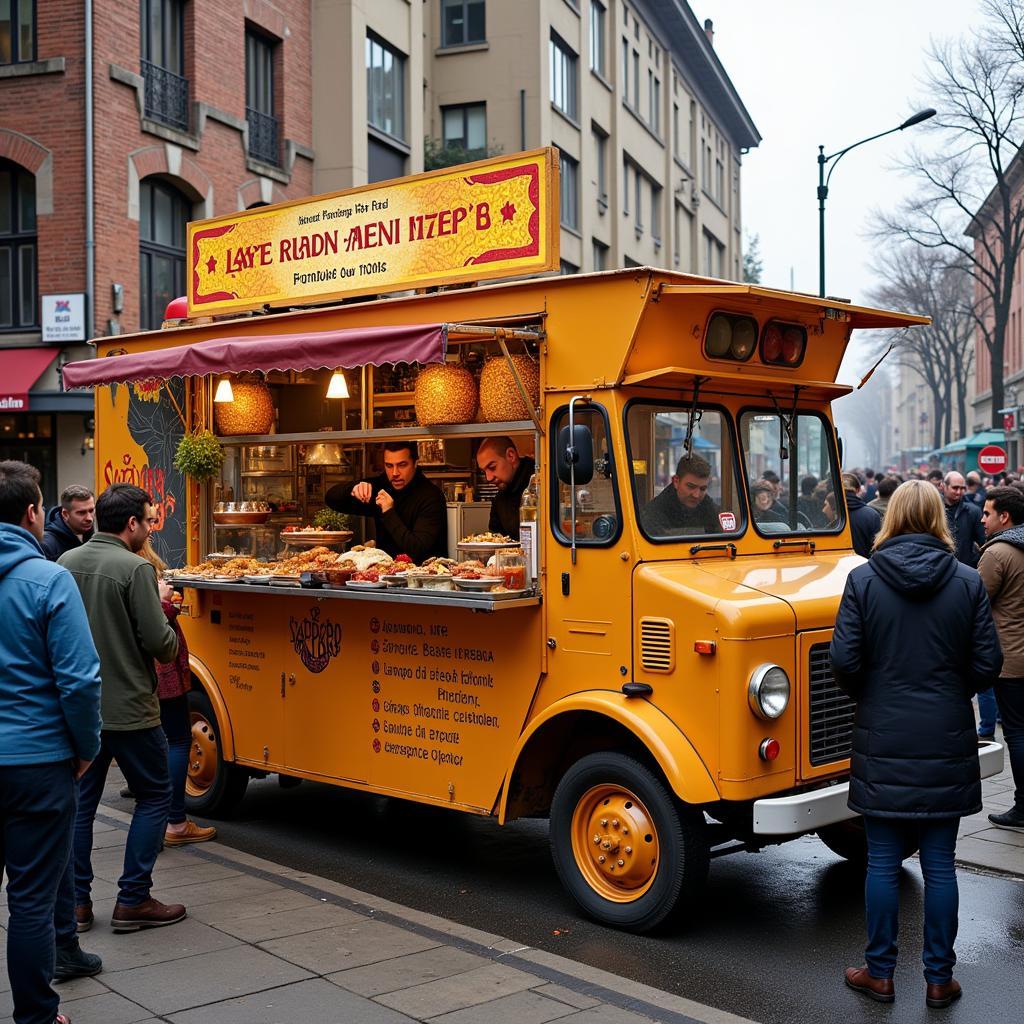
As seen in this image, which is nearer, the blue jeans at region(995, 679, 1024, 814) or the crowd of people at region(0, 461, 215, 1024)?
the crowd of people at region(0, 461, 215, 1024)

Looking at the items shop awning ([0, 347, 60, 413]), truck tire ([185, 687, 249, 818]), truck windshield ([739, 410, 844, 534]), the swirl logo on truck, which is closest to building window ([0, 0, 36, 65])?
shop awning ([0, 347, 60, 413])

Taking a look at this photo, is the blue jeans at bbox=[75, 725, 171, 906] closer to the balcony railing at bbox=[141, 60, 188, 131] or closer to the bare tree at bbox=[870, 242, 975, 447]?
the balcony railing at bbox=[141, 60, 188, 131]

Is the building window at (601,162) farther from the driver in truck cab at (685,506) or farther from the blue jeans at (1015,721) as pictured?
the driver in truck cab at (685,506)

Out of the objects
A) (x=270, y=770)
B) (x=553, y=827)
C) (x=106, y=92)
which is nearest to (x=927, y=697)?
(x=553, y=827)

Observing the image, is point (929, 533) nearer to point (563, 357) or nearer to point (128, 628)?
point (563, 357)

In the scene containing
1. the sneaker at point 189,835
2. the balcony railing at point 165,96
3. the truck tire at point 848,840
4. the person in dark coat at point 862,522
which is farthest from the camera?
the balcony railing at point 165,96

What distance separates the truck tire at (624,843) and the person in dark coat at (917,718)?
888 mm

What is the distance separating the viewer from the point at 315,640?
7.73 m

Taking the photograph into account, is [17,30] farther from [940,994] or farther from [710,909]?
[940,994]

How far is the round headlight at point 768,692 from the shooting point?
5629 mm

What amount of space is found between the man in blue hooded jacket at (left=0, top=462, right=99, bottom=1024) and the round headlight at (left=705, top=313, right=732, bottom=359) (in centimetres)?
351

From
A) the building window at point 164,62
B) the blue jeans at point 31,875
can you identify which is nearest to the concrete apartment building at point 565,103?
the building window at point 164,62

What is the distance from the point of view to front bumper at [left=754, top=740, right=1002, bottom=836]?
5445 mm

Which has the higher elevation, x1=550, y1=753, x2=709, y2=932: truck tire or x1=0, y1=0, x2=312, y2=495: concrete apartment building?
x1=0, y1=0, x2=312, y2=495: concrete apartment building
